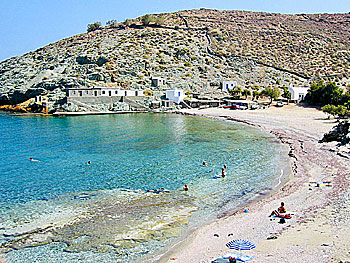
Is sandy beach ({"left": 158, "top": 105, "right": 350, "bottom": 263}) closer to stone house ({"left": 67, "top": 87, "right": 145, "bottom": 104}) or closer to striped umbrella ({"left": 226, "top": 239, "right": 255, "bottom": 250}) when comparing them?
striped umbrella ({"left": 226, "top": 239, "right": 255, "bottom": 250})

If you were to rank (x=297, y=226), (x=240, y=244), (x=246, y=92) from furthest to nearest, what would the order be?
(x=246, y=92)
(x=297, y=226)
(x=240, y=244)

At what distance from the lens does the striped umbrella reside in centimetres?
1313

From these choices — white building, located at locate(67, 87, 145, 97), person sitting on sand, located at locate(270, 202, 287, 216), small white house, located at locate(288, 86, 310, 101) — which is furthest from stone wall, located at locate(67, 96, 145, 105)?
person sitting on sand, located at locate(270, 202, 287, 216)

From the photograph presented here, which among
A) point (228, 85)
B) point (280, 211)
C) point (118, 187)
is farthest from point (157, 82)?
point (280, 211)

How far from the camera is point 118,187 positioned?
22406 mm

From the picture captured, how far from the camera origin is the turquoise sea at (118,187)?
14.9m

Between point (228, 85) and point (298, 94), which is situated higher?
point (228, 85)

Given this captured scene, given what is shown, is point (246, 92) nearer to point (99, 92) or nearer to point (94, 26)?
point (99, 92)

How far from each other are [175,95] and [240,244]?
213 feet

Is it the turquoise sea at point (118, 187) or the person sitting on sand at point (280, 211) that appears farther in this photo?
the person sitting on sand at point (280, 211)

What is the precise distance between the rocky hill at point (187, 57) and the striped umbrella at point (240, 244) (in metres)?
68.0

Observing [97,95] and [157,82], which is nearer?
[97,95]

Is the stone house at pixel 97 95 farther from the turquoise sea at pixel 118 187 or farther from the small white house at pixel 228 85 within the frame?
the turquoise sea at pixel 118 187

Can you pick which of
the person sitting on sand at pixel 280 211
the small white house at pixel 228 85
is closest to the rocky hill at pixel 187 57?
the small white house at pixel 228 85
